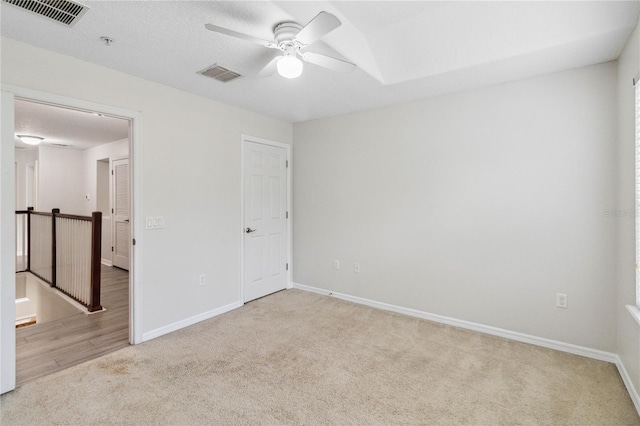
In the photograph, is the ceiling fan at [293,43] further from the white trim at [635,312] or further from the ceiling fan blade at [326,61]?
the white trim at [635,312]

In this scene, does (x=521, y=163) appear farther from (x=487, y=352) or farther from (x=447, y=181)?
(x=487, y=352)

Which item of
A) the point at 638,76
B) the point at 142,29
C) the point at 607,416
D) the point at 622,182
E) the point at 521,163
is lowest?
the point at 607,416

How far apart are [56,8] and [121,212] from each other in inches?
185

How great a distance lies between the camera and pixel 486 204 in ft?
10.1

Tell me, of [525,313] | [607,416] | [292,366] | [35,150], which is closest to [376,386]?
[292,366]

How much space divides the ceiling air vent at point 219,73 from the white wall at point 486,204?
5.49 feet

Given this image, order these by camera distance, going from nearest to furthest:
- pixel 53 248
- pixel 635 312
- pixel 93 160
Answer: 1. pixel 635 312
2. pixel 53 248
3. pixel 93 160

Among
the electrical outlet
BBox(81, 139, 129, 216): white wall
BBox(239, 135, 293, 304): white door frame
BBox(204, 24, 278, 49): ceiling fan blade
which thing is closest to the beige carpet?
the electrical outlet

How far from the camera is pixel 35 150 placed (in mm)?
6598

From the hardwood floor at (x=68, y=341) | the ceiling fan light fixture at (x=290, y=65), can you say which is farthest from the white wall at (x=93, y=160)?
the ceiling fan light fixture at (x=290, y=65)

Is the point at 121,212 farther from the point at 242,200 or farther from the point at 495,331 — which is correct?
the point at 495,331

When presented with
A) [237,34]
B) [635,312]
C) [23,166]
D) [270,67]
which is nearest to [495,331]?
[635,312]

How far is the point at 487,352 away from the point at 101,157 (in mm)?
7279

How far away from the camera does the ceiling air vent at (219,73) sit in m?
2.68
